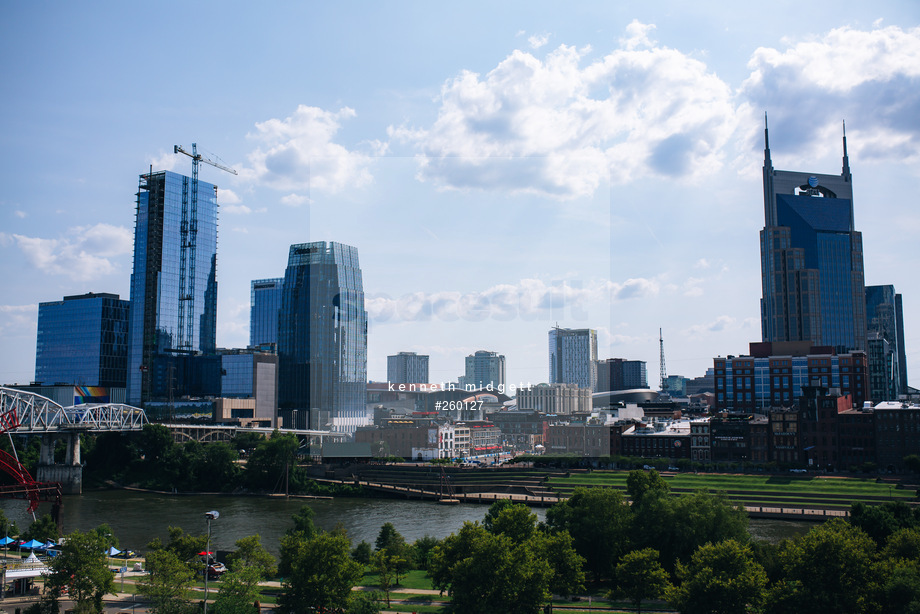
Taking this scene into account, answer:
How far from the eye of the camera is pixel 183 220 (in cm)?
19888

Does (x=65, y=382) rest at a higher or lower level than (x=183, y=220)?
lower

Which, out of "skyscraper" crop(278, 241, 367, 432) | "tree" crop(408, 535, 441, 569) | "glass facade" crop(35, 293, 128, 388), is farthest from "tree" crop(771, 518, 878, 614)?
"glass facade" crop(35, 293, 128, 388)

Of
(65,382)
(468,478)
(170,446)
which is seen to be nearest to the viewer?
(468,478)

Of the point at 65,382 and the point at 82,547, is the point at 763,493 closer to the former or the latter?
the point at 82,547

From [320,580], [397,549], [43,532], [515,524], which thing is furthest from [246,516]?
[320,580]

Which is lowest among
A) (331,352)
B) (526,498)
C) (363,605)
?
(526,498)

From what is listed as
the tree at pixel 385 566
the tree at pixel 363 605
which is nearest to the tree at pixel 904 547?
the tree at pixel 363 605

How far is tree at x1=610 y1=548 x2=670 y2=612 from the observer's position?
126 ft

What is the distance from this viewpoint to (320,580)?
34812mm

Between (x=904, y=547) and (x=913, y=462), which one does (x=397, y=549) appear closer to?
(x=904, y=547)

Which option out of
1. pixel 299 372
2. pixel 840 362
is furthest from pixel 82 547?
pixel 299 372

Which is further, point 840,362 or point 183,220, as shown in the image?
point 183,220

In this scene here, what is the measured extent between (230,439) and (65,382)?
6457 centimetres

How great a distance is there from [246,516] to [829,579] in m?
67.8
